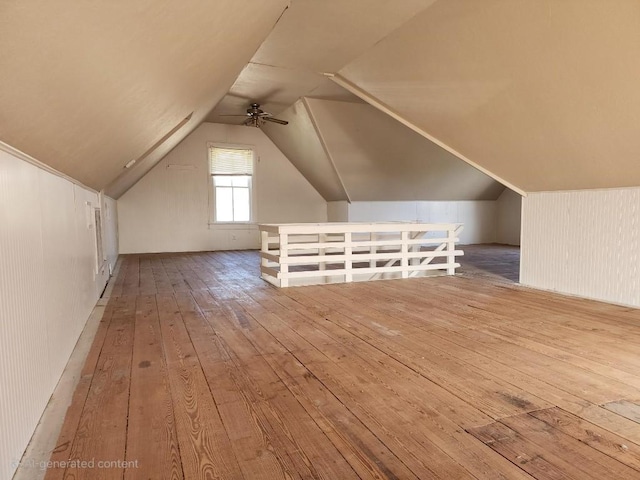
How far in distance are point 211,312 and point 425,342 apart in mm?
2002

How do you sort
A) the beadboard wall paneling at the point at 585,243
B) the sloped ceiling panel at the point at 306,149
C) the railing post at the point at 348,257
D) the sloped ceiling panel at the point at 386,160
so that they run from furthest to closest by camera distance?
the sloped ceiling panel at the point at 306,149 → the sloped ceiling panel at the point at 386,160 → the railing post at the point at 348,257 → the beadboard wall paneling at the point at 585,243

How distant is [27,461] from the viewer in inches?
57.4

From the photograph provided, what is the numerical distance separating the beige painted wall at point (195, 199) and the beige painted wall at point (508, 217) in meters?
5.92

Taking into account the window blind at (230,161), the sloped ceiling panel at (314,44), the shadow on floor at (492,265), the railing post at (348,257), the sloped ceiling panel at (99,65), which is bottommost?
the shadow on floor at (492,265)

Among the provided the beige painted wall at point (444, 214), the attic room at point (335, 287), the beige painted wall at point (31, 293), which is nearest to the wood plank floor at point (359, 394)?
the attic room at point (335, 287)

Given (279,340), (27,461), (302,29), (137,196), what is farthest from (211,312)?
(137,196)

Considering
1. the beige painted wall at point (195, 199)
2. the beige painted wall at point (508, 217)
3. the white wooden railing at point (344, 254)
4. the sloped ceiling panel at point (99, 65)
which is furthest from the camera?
the beige painted wall at point (508, 217)

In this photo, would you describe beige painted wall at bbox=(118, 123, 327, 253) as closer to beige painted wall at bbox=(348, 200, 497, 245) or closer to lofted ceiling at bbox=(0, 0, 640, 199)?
A: beige painted wall at bbox=(348, 200, 497, 245)

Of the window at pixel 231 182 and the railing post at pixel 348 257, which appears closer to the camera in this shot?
the railing post at pixel 348 257

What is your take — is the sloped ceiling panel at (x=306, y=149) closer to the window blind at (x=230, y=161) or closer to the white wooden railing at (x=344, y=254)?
the window blind at (x=230, y=161)

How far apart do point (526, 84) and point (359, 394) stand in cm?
301

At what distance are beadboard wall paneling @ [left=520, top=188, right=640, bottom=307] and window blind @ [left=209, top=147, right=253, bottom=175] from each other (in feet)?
23.0

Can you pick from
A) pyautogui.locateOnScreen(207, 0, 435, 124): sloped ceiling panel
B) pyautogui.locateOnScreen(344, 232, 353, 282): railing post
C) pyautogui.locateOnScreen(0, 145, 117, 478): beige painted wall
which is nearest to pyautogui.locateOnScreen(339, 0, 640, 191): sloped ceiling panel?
pyautogui.locateOnScreen(207, 0, 435, 124): sloped ceiling panel

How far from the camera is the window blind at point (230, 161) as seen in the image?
384 inches
